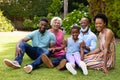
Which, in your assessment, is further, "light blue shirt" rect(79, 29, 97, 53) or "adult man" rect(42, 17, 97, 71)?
"light blue shirt" rect(79, 29, 97, 53)

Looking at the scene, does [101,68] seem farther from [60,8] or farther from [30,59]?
[60,8]

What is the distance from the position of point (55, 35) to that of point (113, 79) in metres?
2.28

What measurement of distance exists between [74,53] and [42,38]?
33.6 inches

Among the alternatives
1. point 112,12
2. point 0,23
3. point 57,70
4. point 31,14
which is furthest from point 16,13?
point 57,70

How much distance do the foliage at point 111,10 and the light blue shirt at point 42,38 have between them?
5.39m

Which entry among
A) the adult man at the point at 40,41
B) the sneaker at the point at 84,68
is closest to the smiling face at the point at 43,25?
the adult man at the point at 40,41

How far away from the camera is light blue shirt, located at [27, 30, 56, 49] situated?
680 cm

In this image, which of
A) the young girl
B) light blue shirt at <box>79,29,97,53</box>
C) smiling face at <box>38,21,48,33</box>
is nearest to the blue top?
the young girl

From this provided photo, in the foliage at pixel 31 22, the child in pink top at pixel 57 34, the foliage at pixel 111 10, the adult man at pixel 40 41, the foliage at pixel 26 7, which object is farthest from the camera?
the foliage at pixel 26 7

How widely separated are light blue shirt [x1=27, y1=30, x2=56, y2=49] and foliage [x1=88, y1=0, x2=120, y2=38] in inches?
212

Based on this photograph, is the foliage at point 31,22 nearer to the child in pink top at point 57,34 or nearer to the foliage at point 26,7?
the foliage at point 26,7

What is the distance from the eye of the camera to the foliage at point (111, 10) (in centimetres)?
1170

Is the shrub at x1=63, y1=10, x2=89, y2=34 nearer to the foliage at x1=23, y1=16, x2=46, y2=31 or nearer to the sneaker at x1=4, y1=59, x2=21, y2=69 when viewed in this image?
the foliage at x1=23, y1=16, x2=46, y2=31

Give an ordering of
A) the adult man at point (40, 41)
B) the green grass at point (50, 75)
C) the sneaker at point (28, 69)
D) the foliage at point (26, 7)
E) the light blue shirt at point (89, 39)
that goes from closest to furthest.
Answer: the green grass at point (50, 75)
the sneaker at point (28, 69)
the adult man at point (40, 41)
the light blue shirt at point (89, 39)
the foliage at point (26, 7)
